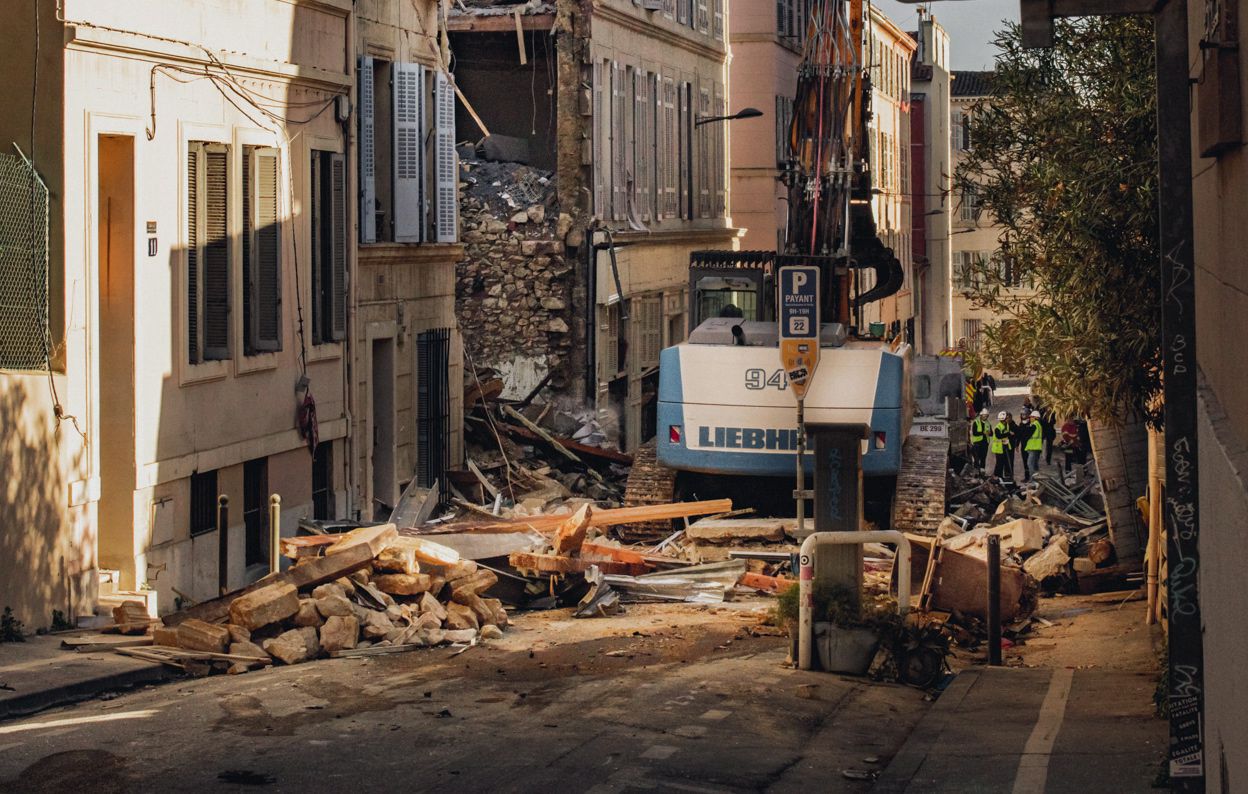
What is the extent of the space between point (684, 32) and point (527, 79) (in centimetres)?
732

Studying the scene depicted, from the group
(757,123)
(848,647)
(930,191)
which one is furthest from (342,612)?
(930,191)

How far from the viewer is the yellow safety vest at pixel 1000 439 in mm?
31703

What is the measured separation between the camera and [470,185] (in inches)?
1244

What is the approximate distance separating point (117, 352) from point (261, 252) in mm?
2967

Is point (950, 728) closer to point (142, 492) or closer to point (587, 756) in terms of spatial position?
point (587, 756)

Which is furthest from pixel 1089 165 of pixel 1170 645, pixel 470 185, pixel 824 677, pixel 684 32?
pixel 684 32

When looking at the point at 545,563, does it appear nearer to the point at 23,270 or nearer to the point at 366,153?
the point at 23,270

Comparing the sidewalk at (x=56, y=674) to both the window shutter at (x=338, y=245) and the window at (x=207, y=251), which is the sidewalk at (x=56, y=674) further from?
the window shutter at (x=338, y=245)

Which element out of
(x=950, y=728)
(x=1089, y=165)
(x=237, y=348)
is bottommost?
(x=950, y=728)

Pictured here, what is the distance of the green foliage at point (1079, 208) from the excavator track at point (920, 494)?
6024 mm

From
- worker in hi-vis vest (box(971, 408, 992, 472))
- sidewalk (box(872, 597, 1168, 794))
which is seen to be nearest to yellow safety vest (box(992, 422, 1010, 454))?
worker in hi-vis vest (box(971, 408, 992, 472))

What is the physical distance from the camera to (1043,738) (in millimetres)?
10727

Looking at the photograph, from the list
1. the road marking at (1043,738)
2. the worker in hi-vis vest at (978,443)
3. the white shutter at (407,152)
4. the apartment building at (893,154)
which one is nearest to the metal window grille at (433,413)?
the white shutter at (407,152)

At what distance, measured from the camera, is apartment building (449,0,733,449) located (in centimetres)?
3148
